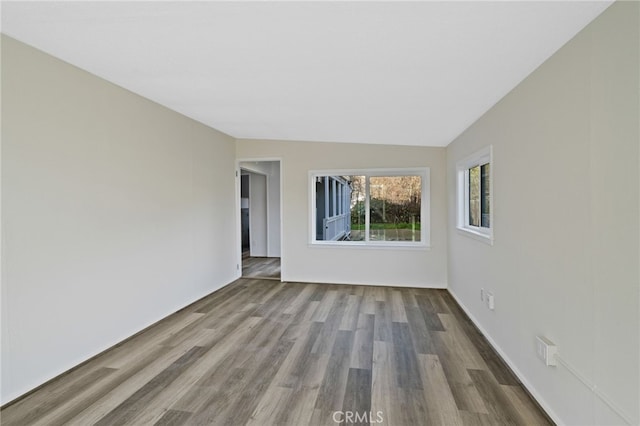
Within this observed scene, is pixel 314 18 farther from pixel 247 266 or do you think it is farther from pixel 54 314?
pixel 247 266

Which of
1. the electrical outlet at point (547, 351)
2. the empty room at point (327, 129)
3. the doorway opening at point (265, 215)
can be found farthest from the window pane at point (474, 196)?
the doorway opening at point (265, 215)

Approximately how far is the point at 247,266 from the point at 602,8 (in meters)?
5.75

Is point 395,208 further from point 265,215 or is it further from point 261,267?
point 265,215

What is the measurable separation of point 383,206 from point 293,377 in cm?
307

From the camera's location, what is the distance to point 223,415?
5.88 feet

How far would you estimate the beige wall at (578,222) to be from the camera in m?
1.21

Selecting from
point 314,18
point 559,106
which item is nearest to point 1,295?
point 314,18

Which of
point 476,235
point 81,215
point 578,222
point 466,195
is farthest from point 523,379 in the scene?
point 81,215

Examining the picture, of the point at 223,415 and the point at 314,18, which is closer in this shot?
the point at 314,18

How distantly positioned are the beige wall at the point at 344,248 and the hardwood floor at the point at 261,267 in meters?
0.57

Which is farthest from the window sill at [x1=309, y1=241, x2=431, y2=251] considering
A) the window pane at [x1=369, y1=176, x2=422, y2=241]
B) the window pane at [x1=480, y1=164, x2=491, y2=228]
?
the window pane at [x1=480, y1=164, x2=491, y2=228]

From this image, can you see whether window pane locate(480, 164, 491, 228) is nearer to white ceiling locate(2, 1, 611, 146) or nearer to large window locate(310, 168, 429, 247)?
white ceiling locate(2, 1, 611, 146)

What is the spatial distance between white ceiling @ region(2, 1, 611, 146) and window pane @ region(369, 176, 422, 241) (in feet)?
5.58

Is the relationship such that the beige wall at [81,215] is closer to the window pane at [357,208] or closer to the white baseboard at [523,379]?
the window pane at [357,208]
